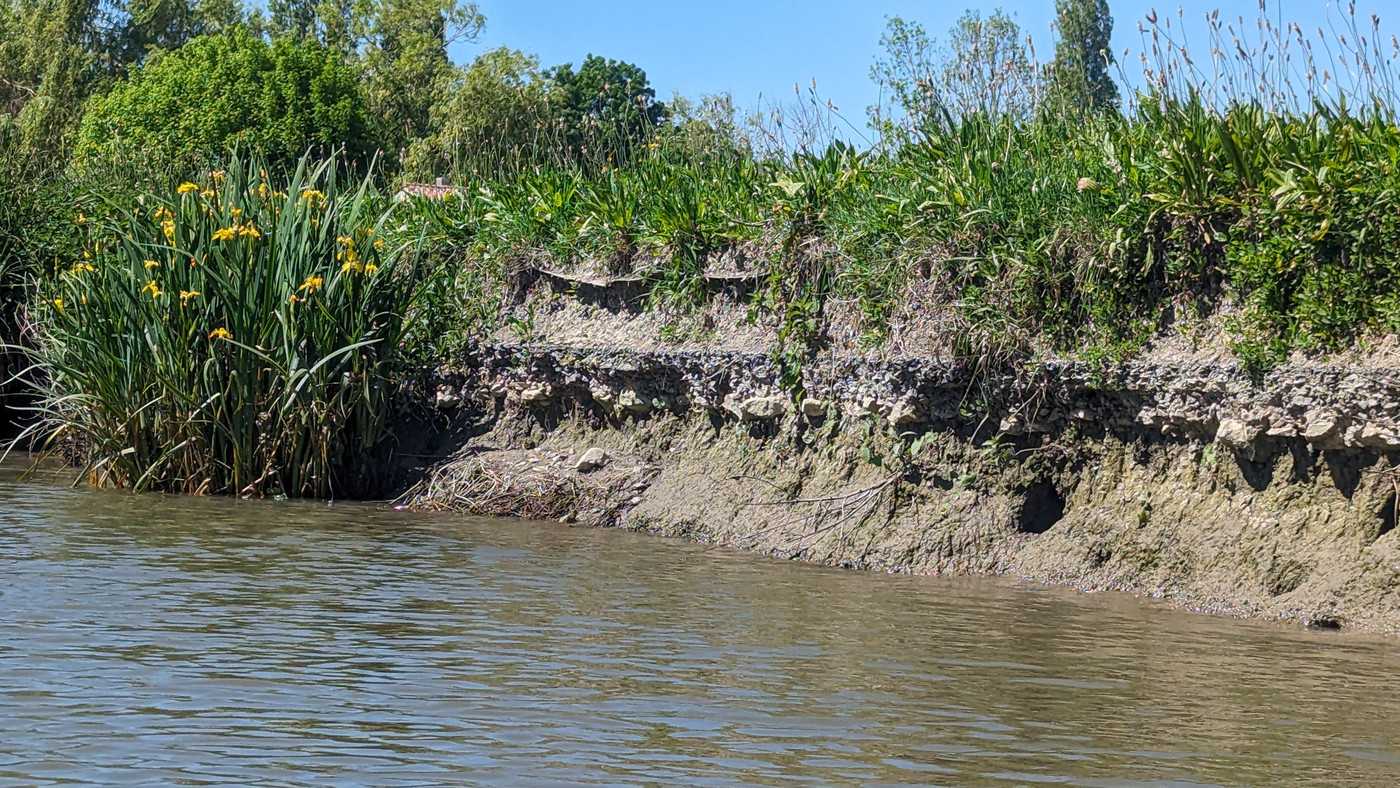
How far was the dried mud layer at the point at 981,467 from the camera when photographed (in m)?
6.92

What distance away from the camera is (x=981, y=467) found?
829cm

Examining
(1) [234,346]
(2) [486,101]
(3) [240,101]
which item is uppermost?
(2) [486,101]

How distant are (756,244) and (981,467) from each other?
2.37 meters

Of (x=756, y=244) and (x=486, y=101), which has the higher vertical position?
(x=486, y=101)

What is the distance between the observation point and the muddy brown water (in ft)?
13.2

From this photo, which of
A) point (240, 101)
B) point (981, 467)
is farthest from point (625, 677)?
point (240, 101)

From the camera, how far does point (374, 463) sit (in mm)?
10922

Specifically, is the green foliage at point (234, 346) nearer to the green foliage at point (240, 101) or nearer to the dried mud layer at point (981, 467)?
the dried mud layer at point (981, 467)

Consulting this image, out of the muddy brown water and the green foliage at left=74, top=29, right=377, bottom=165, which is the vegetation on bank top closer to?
the muddy brown water

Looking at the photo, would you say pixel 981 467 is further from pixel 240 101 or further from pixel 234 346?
pixel 240 101

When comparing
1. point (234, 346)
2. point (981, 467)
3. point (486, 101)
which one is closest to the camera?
point (981, 467)

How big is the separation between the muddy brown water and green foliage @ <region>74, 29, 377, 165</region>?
2685 cm

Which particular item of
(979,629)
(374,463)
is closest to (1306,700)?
(979,629)

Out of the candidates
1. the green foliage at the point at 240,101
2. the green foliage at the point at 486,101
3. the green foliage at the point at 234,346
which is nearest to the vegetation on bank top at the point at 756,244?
the green foliage at the point at 234,346
